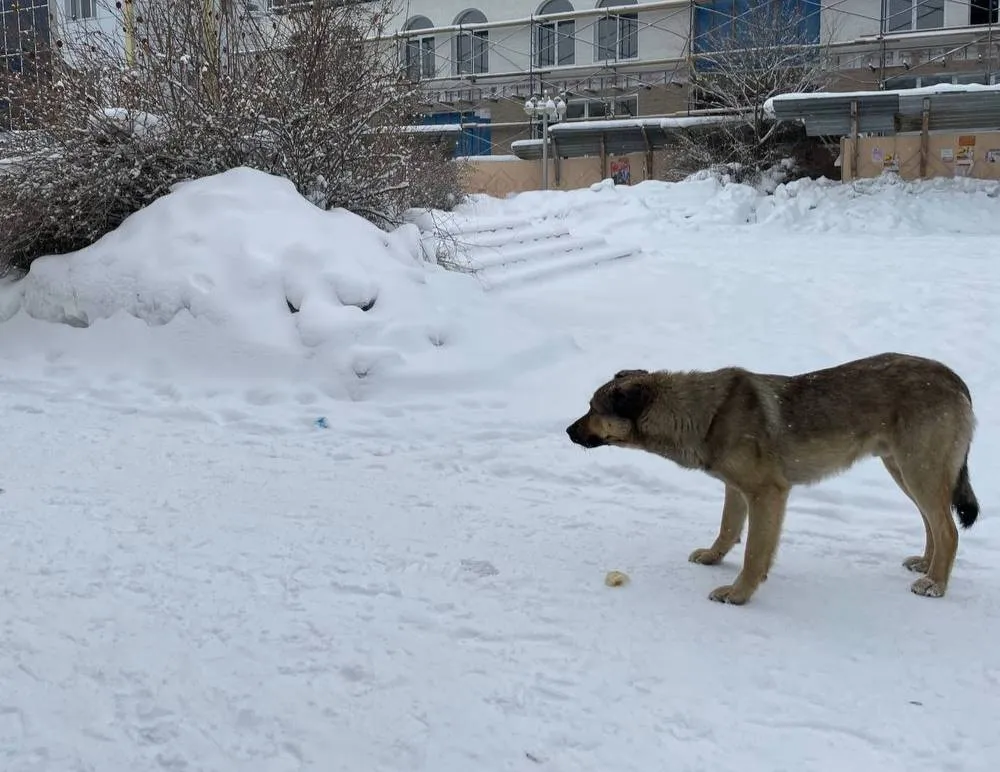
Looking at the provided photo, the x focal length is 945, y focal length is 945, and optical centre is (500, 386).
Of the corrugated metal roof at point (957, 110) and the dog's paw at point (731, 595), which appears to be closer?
the dog's paw at point (731, 595)

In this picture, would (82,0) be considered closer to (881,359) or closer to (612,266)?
(612,266)

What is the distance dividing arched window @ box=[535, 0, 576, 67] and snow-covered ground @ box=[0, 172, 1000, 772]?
3626 centimetres

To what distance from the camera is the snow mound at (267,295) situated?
870cm

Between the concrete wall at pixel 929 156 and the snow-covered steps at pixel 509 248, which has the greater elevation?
the concrete wall at pixel 929 156

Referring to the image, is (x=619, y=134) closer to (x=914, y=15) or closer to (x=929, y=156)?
(x=929, y=156)

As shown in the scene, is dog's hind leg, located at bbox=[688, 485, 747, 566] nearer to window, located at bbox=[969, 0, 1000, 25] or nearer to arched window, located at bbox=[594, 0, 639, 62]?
window, located at bbox=[969, 0, 1000, 25]

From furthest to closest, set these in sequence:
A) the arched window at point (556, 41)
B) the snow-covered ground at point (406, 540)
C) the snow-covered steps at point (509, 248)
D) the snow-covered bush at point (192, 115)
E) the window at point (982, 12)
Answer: the arched window at point (556, 41) → the window at point (982, 12) → the snow-covered steps at point (509, 248) → the snow-covered bush at point (192, 115) → the snow-covered ground at point (406, 540)

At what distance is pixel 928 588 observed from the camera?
174 inches

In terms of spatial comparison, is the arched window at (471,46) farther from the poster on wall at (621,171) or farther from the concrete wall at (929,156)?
the concrete wall at (929,156)

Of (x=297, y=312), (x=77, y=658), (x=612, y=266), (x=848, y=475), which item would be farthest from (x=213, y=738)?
(x=612, y=266)

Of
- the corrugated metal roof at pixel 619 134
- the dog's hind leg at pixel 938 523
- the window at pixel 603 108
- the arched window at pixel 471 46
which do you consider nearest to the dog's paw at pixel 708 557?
the dog's hind leg at pixel 938 523

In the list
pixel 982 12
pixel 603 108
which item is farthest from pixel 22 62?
pixel 982 12

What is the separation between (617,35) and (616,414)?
42.5 metres

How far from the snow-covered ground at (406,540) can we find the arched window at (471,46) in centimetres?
3780
